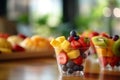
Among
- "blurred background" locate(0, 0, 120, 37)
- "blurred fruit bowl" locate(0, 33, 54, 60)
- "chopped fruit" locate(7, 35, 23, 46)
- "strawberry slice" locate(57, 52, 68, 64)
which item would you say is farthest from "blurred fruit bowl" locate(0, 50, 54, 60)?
"blurred background" locate(0, 0, 120, 37)

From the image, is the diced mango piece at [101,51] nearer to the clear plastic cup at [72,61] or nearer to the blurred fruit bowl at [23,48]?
the clear plastic cup at [72,61]

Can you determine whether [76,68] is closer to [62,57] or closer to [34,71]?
[62,57]

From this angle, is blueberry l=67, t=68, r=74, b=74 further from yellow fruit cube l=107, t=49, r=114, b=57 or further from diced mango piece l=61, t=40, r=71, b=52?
yellow fruit cube l=107, t=49, r=114, b=57

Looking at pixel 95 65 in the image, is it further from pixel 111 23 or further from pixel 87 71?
pixel 111 23

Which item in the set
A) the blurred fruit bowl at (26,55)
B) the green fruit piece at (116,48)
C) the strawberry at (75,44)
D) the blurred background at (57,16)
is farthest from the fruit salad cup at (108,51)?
the blurred background at (57,16)

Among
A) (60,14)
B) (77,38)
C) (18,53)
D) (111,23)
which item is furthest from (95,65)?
(60,14)

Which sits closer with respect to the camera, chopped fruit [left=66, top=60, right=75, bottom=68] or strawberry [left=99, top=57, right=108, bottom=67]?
chopped fruit [left=66, top=60, right=75, bottom=68]
